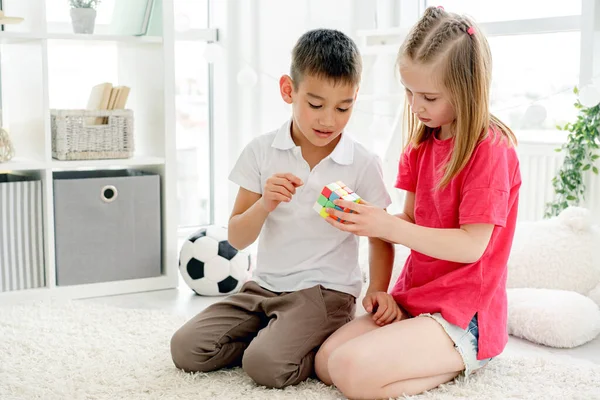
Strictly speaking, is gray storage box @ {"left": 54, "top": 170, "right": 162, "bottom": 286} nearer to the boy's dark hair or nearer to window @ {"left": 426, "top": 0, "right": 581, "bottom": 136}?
the boy's dark hair

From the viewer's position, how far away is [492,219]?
55.2 inches

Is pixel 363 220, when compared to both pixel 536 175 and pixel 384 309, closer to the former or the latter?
pixel 384 309

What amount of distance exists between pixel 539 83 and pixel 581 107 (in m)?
0.42

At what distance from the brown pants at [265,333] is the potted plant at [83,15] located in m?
1.17

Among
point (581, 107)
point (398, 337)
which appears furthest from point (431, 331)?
point (581, 107)

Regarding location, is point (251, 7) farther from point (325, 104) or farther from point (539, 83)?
point (325, 104)

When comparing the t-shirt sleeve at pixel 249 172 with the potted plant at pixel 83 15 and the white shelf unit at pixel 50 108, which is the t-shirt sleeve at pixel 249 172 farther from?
the potted plant at pixel 83 15

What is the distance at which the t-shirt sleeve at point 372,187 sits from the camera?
1663 millimetres

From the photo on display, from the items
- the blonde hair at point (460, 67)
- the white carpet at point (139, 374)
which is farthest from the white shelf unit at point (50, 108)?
the blonde hair at point (460, 67)

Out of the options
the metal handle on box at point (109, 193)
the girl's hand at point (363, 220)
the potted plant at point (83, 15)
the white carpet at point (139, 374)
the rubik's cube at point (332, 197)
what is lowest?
the white carpet at point (139, 374)

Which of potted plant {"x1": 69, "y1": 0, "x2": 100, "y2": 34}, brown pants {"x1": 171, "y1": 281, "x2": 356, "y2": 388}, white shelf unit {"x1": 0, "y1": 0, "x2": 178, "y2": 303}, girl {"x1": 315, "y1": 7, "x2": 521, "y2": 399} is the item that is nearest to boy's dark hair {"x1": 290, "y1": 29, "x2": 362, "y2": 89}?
girl {"x1": 315, "y1": 7, "x2": 521, "y2": 399}

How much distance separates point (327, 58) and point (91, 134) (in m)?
1.08

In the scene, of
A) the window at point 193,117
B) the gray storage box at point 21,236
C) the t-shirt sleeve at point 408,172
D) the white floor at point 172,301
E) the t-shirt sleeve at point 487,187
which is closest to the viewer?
the t-shirt sleeve at point 487,187

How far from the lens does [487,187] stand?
1.42 metres
